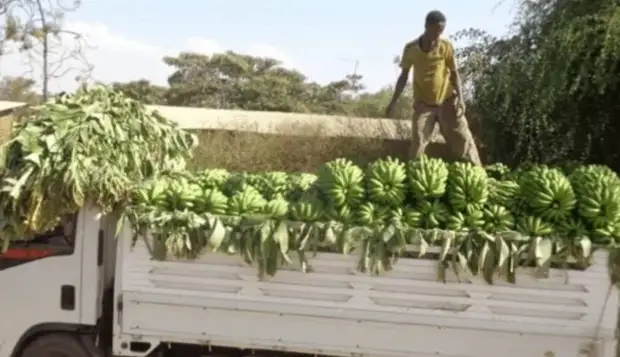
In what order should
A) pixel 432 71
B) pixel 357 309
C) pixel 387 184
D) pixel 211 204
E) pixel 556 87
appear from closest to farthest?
pixel 357 309
pixel 387 184
pixel 211 204
pixel 432 71
pixel 556 87

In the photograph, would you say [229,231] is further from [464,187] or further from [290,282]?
[464,187]

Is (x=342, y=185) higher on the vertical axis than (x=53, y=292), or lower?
higher

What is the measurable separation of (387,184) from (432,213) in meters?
0.36

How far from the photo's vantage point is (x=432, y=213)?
542cm

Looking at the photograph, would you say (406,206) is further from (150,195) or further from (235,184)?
(150,195)

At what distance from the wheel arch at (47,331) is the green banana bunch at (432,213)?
238 centimetres

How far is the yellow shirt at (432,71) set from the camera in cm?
791

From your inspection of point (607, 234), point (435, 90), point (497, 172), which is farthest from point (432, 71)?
point (607, 234)

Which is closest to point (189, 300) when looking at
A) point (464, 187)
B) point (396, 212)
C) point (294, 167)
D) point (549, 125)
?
point (396, 212)

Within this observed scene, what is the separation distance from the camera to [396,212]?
215 inches

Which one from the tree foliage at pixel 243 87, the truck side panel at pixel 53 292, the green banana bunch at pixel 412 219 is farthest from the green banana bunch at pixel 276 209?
the tree foliage at pixel 243 87

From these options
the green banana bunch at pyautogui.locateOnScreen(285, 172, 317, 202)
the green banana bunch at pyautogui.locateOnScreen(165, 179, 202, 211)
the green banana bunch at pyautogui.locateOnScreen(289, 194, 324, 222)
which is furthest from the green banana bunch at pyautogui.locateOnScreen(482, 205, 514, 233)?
the green banana bunch at pyautogui.locateOnScreen(165, 179, 202, 211)

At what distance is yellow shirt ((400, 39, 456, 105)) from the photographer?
25.9 ft

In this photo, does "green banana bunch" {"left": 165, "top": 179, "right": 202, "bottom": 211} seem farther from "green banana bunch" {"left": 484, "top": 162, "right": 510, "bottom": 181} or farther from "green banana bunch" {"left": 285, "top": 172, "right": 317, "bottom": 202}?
"green banana bunch" {"left": 484, "top": 162, "right": 510, "bottom": 181}
